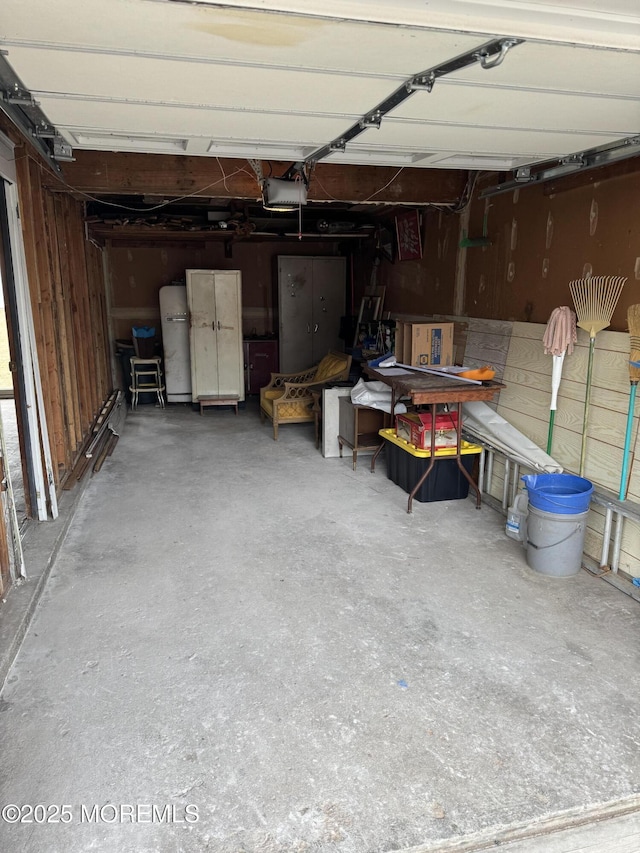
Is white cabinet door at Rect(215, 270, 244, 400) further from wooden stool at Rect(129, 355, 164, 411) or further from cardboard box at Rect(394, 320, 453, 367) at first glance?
cardboard box at Rect(394, 320, 453, 367)

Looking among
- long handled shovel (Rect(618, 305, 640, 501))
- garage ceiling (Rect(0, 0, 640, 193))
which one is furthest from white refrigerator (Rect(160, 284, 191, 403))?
long handled shovel (Rect(618, 305, 640, 501))

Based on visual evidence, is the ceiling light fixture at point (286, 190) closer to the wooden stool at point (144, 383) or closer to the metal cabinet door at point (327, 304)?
the wooden stool at point (144, 383)

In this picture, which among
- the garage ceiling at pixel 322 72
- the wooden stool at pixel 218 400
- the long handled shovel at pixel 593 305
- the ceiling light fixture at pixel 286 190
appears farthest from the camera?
the wooden stool at pixel 218 400

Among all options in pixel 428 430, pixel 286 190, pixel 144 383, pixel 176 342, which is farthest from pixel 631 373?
pixel 144 383

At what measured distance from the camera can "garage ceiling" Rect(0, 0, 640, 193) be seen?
1.59 metres

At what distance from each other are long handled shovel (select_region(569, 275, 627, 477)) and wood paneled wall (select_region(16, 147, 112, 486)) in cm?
343

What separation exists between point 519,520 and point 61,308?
380 centimetres

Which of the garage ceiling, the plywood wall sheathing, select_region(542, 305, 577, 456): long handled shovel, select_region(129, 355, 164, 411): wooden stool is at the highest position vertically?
the garage ceiling

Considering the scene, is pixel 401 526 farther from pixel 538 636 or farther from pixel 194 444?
pixel 194 444

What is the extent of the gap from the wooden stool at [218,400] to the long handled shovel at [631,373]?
5264mm

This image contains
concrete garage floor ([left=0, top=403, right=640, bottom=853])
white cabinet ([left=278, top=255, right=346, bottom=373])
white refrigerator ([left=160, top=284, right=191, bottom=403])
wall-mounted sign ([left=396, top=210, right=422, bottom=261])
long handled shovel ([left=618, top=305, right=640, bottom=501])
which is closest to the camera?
concrete garage floor ([left=0, top=403, right=640, bottom=853])

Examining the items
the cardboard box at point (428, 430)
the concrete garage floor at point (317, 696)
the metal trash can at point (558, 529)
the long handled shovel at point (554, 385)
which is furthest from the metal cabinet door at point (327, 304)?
the metal trash can at point (558, 529)

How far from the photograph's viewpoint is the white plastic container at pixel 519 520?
3.80 metres

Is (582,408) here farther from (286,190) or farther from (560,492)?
(286,190)
